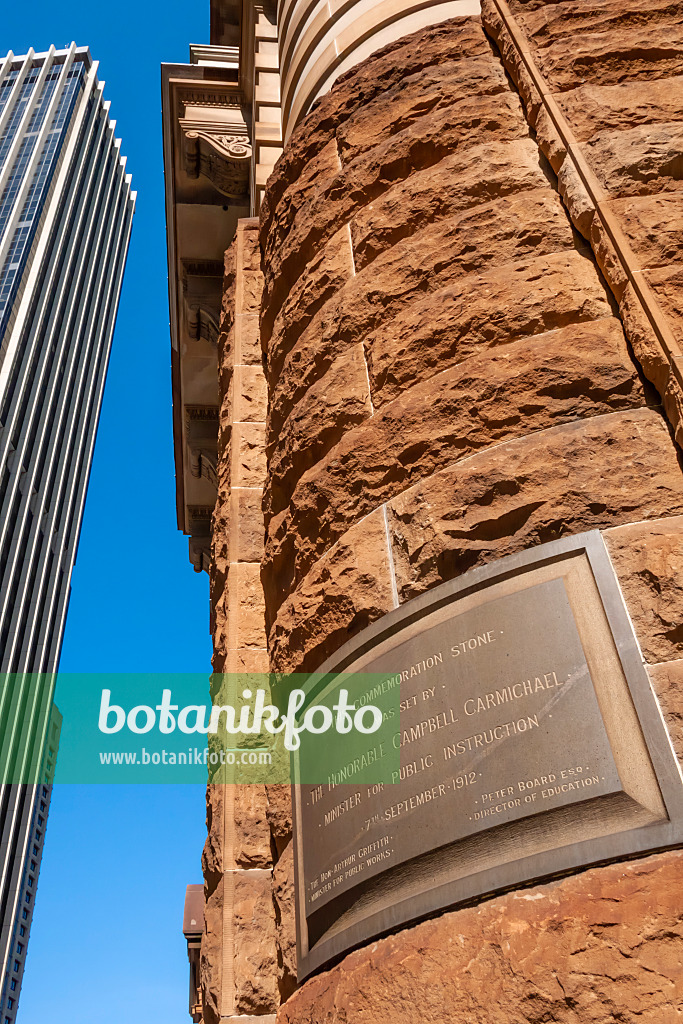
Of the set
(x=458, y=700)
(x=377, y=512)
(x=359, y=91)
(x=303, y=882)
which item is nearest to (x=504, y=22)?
(x=359, y=91)

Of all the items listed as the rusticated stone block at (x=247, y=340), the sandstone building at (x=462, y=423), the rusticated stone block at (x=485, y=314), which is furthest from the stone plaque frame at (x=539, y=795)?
the rusticated stone block at (x=247, y=340)

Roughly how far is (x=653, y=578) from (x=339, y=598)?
3.99ft

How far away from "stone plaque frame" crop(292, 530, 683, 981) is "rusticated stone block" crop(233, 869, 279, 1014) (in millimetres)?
707

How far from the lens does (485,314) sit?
362 cm

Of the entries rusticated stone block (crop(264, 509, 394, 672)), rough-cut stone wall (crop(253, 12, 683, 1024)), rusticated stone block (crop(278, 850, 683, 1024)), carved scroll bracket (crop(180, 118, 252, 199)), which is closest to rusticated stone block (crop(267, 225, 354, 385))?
rough-cut stone wall (crop(253, 12, 683, 1024))

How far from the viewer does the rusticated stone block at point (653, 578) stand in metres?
2.59

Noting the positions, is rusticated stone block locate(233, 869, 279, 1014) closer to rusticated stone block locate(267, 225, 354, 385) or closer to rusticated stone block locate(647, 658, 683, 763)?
rusticated stone block locate(647, 658, 683, 763)

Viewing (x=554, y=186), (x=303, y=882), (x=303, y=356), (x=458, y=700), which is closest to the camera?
(x=458, y=700)

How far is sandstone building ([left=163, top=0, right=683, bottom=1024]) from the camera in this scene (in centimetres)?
235

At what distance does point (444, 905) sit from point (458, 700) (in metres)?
0.60

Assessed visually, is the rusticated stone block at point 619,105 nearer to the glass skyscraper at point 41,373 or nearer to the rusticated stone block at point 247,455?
the rusticated stone block at point 247,455

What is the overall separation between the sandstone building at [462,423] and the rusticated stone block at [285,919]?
0.6 inches

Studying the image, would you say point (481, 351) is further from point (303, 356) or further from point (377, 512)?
point (303, 356)

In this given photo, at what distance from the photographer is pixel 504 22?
4.64 meters
